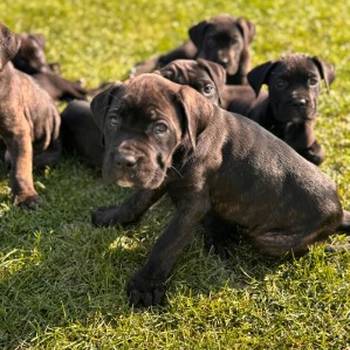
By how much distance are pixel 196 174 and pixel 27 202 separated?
221 centimetres

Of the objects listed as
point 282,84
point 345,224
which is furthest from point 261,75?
point 345,224

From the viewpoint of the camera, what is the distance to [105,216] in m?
6.22

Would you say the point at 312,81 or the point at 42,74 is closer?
the point at 312,81

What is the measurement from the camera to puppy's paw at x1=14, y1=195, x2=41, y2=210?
6.48m

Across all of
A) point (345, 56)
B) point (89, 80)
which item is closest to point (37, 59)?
point (89, 80)

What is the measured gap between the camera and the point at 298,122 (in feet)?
24.3

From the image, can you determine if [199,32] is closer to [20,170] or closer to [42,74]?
[42,74]

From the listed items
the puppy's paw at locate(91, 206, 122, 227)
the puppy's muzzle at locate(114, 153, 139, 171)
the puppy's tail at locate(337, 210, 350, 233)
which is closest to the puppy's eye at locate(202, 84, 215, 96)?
the puppy's paw at locate(91, 206, 122, 227)

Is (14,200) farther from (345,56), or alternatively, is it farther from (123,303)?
(345,56)

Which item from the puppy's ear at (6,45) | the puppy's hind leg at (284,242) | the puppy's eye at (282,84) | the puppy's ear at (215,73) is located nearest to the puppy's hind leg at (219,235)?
the puppy's hind leg at (284,242)

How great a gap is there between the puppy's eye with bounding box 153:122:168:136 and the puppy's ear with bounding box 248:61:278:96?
315 cm

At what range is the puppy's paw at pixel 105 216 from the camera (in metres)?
6.12

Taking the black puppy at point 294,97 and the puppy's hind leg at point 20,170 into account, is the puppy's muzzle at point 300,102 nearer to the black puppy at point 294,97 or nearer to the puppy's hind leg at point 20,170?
the black puppy at point 294,97

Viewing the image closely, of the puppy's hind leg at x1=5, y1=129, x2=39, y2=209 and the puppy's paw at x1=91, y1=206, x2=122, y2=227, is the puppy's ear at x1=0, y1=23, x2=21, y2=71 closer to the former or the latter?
Result: the puppy's hind leg at x1=5, y1=129, x2=39, y2=209
